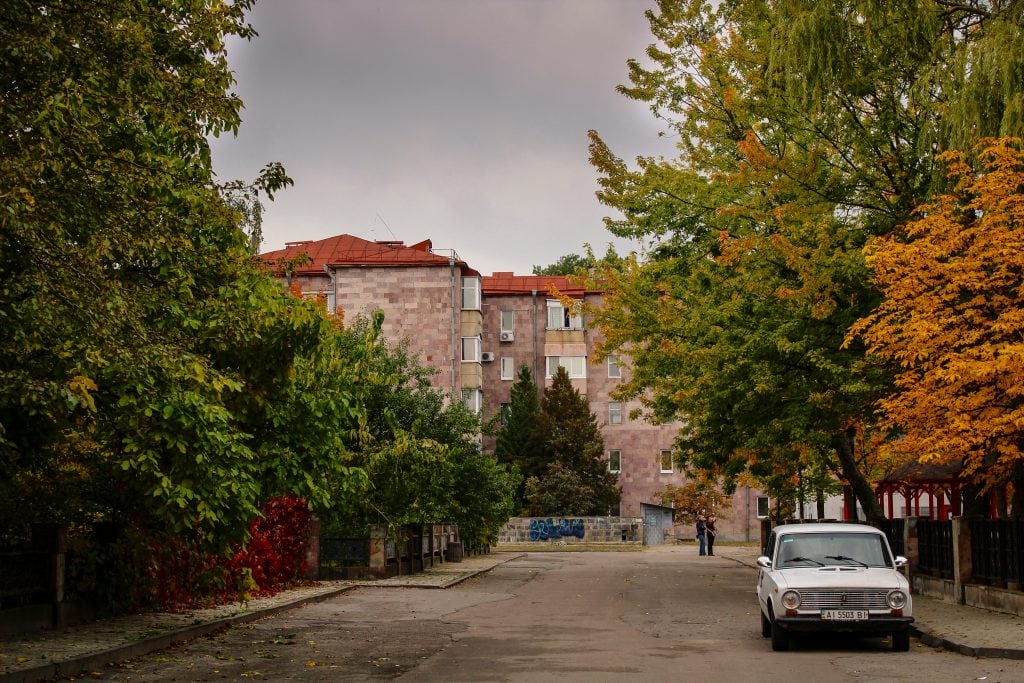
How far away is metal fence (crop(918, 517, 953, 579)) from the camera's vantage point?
25.1 meters

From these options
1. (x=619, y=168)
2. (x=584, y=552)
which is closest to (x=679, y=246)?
(x=619, y=168)

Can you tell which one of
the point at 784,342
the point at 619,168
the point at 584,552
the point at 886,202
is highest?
the point at 619,168

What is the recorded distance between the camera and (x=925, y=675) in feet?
43.3

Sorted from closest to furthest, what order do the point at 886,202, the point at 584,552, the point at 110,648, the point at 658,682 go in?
the point at 658,682 → the point at 110,648 → the point at 886,202 → the point at 584,552

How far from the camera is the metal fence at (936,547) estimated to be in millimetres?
25094

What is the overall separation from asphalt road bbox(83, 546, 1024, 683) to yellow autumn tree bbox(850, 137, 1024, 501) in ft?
13.8

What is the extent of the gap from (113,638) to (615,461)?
70203 millimetres

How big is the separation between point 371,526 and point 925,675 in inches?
865

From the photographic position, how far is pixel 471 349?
75.2m

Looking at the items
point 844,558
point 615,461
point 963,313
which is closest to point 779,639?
point 844,558

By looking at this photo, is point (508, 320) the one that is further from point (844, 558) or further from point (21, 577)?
point (844, 558)

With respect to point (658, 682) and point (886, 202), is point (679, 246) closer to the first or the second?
point (886, 202)

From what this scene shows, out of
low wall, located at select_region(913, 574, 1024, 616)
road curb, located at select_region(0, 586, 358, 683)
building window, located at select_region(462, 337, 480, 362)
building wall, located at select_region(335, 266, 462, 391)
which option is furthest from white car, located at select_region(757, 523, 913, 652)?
building window, located at select_region(462, 337, 480, 362)

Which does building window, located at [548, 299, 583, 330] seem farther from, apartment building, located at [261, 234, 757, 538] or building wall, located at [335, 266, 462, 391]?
building wall, located at [335, 266, 462, 391]
